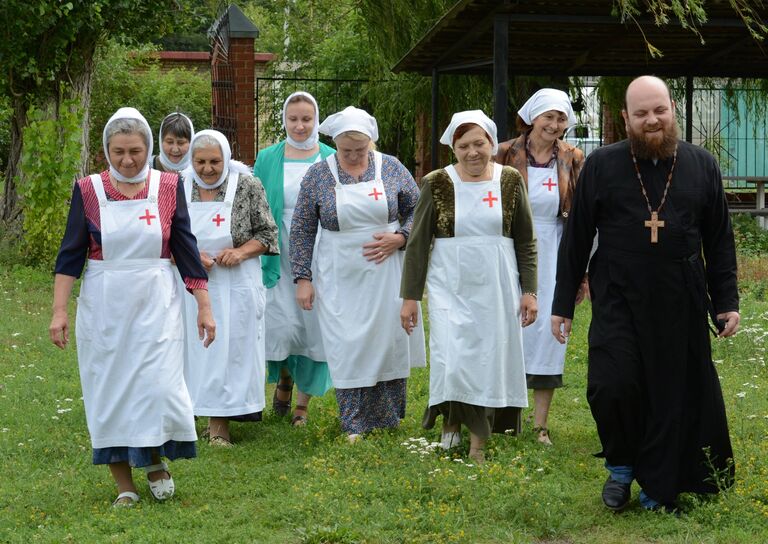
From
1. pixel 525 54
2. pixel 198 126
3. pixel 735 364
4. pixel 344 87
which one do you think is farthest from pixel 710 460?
pixel 198 126

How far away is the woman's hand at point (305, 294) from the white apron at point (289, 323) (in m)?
0.50

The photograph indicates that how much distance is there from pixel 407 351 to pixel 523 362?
3.22 ft

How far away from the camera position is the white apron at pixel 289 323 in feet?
27.0

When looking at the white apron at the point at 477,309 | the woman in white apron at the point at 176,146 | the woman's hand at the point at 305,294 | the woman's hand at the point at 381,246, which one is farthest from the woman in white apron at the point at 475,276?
the woman in white apron at the point at 176,146

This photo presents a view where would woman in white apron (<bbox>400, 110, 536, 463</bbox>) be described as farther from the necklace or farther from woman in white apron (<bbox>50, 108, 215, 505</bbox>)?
woman in white apron (<bbox>50, 108, 215, 505</bbox>)

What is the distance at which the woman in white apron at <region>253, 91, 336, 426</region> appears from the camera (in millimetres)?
8180

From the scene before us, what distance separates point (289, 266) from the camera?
8281 mm

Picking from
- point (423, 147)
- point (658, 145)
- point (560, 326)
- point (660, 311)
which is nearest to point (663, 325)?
point (660, 311)

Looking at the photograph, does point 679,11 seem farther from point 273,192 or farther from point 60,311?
point 60,311

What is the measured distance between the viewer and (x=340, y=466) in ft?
21.9

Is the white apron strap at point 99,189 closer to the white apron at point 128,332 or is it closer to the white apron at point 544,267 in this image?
the white apron at point 128,332

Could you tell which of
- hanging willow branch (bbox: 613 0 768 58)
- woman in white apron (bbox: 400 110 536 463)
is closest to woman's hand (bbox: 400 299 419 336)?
woman in white apron (bbox: 400 110 536 463)

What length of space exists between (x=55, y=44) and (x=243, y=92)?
298 centimetres

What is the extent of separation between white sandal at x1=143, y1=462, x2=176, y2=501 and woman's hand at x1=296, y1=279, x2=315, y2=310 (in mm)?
1724
